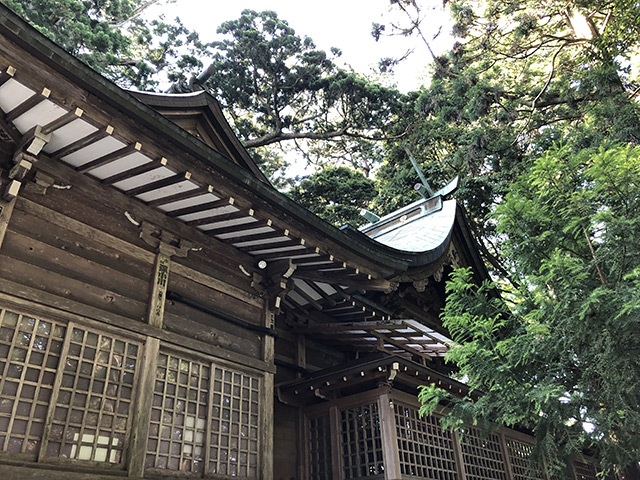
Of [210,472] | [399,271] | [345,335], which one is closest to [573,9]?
[399,271]

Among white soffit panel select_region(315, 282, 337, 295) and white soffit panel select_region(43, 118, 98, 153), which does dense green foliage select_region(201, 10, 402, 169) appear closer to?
white soffit panel select_region(315, 282, 337, 295)

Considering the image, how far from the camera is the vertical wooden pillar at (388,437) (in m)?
6.65

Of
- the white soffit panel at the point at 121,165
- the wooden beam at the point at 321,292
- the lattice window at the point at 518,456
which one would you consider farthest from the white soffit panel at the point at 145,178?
the lattice window at the point at 518,456

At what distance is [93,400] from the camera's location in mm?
4562

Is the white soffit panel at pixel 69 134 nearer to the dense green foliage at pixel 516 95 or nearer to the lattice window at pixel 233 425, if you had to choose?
the lattice window at pixel 233 425

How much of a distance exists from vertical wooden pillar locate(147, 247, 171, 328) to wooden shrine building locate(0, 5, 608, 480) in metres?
0.02

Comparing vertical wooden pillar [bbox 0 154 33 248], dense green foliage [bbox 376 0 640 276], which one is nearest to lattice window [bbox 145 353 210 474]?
vertical wooden pillar [bbox 0 154 33 248]

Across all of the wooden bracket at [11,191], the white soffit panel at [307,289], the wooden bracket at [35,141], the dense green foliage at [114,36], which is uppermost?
the dense green foliage at [114,36]

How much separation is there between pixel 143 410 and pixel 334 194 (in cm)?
1624

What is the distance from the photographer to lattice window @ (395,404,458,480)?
7.16 metres

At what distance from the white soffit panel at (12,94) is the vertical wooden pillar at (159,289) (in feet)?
7.31

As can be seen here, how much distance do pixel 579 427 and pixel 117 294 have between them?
17.0 ft

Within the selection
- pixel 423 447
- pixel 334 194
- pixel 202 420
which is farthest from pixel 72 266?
pixel 334 194

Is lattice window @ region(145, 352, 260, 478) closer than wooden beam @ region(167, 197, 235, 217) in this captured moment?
Yes
